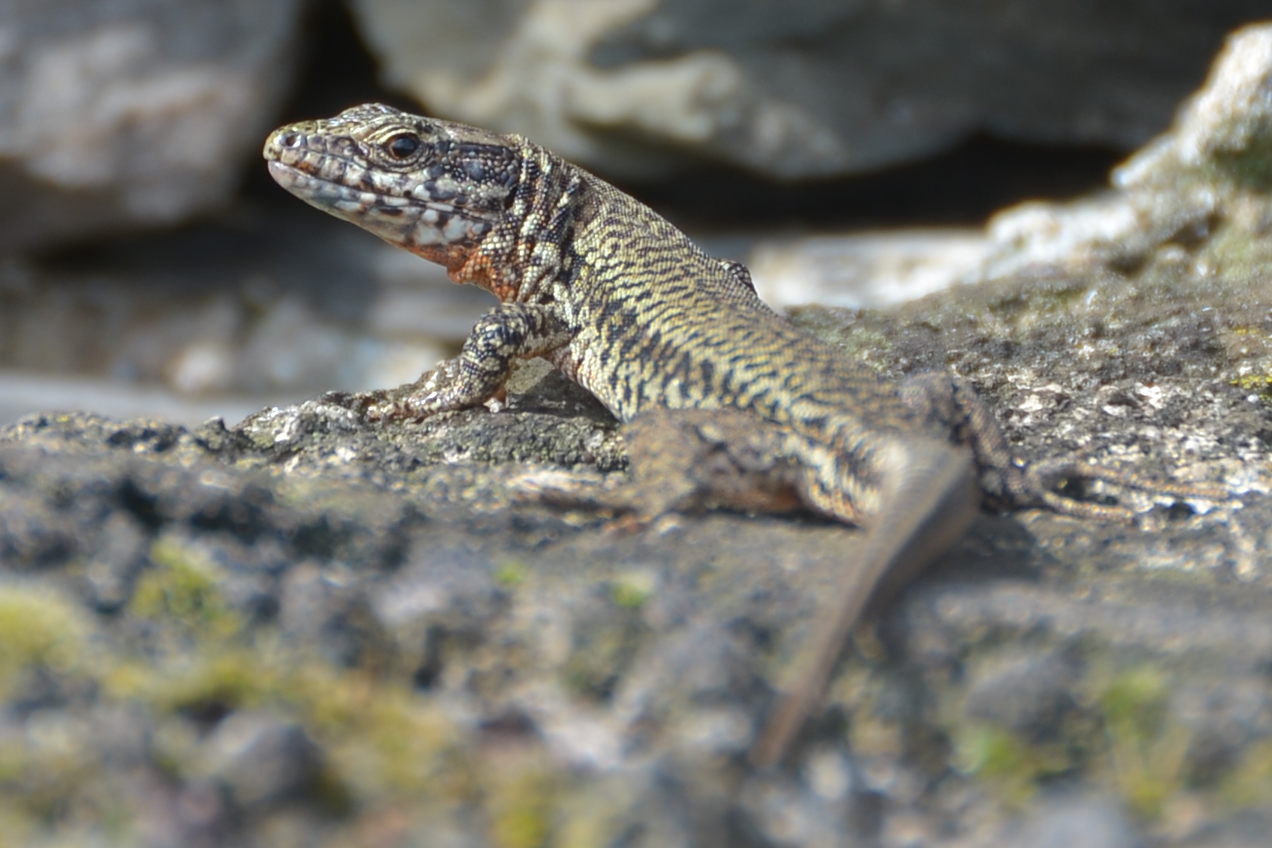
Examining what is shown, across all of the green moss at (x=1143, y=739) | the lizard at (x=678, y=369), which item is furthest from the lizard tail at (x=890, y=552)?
the green moss at (x=1143, y=739)

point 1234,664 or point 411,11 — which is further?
point 411,11

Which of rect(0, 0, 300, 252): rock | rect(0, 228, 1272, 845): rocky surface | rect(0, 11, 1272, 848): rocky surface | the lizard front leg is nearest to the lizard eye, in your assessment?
the lizard front leg

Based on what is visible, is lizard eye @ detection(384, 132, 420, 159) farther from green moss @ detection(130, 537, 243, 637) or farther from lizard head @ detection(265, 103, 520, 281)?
green moss @ detection(130, 537, 243, 637)

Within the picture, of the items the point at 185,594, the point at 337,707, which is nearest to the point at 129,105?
the point at 185,594

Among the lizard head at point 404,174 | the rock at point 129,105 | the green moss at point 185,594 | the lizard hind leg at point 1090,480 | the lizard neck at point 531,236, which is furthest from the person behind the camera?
the rock at point 129,105

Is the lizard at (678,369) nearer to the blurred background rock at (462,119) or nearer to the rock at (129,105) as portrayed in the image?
the blurred background rock at (462,119)

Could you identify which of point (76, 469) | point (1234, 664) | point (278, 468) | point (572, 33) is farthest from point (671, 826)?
point (572, 33)

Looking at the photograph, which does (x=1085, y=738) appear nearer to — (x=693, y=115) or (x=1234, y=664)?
(x=1234, y=664)
